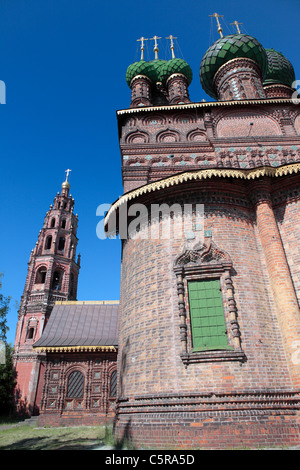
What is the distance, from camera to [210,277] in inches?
245

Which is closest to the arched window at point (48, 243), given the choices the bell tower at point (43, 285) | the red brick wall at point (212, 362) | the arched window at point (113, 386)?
the bell tower at point (43, 285)

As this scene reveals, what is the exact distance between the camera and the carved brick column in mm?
5438

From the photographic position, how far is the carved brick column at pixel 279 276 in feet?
17.8

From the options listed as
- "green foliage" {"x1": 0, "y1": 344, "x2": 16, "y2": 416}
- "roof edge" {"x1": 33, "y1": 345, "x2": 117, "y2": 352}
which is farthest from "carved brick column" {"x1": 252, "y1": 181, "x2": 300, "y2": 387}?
"green foliage" {"x1": 0, "y1": 344, "x2": 16, "y2": 416}

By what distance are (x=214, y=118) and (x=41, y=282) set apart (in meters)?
22.4

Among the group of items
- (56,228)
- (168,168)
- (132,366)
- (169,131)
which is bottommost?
(132,366)

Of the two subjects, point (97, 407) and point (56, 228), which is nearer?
point (97, 407)

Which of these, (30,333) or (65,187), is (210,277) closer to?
(30,333)

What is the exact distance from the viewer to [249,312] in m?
5.81

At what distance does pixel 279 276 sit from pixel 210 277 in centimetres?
132

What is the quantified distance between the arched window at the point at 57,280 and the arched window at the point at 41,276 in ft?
2.88

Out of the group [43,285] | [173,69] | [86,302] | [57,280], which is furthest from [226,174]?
[57,280]

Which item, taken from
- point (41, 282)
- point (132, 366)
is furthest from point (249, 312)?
point (41, 282)
